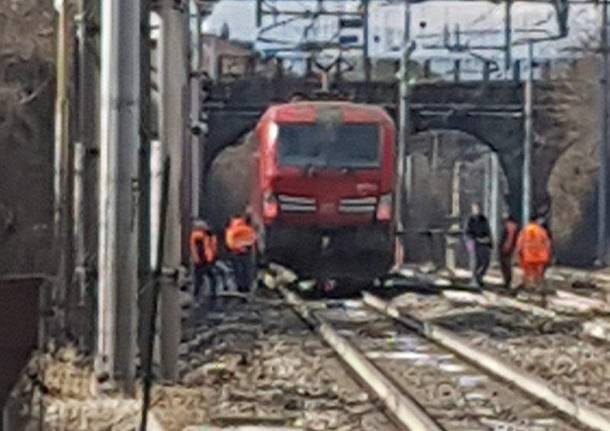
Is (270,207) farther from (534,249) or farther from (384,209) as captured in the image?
(534,249)

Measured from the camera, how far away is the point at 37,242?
38562 mm

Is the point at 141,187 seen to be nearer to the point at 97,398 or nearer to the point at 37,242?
the point at 97,398

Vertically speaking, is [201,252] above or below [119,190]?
below

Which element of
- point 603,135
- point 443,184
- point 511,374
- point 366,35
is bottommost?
point 443,184

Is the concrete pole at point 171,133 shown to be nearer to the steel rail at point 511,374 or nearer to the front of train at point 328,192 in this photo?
the steel rail at point 511,374

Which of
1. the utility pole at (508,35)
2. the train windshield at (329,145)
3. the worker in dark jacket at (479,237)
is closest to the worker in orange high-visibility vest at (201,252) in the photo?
the train windshield at (329,145)

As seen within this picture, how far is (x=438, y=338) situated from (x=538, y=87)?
117ft

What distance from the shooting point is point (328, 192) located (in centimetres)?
3234

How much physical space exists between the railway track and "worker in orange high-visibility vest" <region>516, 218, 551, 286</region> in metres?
5.32

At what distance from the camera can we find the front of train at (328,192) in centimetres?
3234

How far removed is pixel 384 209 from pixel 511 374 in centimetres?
1486

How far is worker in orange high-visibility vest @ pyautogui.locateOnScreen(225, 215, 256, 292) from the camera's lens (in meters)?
31.7

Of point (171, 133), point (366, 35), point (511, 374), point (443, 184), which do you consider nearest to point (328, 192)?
point (366, 35)

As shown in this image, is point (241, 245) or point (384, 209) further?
point (384, 209)
